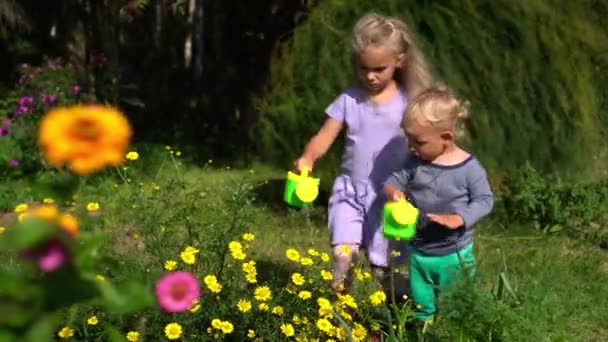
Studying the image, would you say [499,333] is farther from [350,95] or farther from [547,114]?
[547,114]

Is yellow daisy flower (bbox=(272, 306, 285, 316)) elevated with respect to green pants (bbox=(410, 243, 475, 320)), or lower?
elevated

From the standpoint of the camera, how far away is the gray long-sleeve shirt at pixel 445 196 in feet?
10.3

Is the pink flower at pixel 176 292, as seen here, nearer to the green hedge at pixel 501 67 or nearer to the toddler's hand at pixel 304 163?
the toddler's hand at pixel 304 163

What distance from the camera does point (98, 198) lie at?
565 cm

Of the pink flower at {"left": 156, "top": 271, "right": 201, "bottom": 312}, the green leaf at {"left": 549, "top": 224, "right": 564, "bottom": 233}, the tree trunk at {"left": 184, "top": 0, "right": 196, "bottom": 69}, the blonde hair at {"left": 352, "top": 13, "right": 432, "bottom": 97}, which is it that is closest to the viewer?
the pink flower at {"left": 156, "top": 271, "right": 201, "bottom": 312}

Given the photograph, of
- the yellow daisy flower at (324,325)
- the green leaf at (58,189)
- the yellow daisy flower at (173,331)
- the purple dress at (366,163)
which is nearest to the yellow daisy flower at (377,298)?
the yellow daisy flower at (324,325)

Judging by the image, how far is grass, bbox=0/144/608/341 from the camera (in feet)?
9.99

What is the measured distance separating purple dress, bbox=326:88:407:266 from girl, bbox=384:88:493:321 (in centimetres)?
20

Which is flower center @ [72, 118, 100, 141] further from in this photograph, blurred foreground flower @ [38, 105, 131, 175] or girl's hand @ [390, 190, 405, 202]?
girl's hand @ [390, 190, 405, 202]

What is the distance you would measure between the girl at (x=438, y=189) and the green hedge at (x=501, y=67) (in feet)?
5.66

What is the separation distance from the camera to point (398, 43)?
133 inches

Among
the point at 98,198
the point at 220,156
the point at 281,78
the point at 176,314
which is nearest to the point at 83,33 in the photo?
the point at 220,156

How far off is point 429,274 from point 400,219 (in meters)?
0.41

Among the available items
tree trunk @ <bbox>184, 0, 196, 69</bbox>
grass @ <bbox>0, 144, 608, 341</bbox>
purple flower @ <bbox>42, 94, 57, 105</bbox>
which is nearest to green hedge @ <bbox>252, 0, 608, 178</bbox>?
grass @ <bbox>0, 144, 608, 341</bbox>
